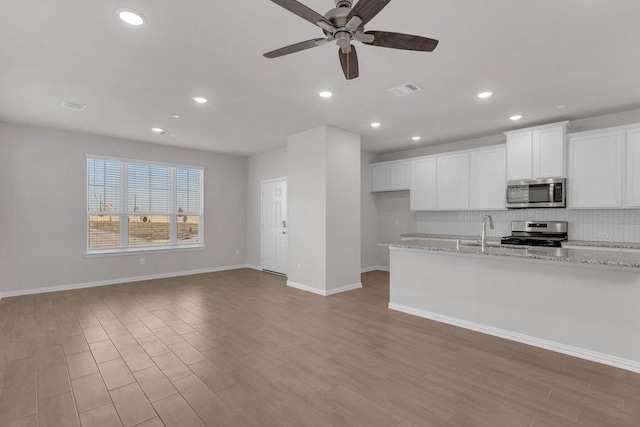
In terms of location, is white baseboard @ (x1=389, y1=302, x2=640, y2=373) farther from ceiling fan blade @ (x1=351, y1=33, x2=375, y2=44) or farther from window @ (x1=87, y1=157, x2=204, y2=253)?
window @ (x1=87, y1=157, x2=204, y2=253)

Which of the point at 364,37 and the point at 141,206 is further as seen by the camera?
the point at 141,206

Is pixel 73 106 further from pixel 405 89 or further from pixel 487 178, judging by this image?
pixel 487 178

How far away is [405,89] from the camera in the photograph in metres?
3.69

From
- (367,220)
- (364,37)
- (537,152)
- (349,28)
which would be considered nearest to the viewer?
(349,28)

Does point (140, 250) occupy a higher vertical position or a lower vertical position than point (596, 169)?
lower

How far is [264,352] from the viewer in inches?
120

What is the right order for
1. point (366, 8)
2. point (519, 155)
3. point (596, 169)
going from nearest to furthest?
point (366, 8) < point (596, 169) < point (519, 155)

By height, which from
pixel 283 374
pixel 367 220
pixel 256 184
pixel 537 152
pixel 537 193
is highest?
pixel 537 152

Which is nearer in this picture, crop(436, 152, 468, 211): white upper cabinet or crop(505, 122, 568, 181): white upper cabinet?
crop(505, 122, 568, 181): white upper cabinet

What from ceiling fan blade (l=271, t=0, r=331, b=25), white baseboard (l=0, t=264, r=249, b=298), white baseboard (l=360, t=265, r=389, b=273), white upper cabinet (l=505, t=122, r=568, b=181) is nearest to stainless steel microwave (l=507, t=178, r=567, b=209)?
white upper cabinet (l=505, t=122, r=568, b=181)

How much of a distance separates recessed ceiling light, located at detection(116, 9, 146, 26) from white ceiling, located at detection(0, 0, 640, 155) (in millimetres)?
66

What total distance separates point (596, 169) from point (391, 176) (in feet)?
11.6

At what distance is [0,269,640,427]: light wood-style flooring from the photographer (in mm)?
2088

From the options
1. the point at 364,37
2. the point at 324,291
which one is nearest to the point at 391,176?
the point at 324,291
